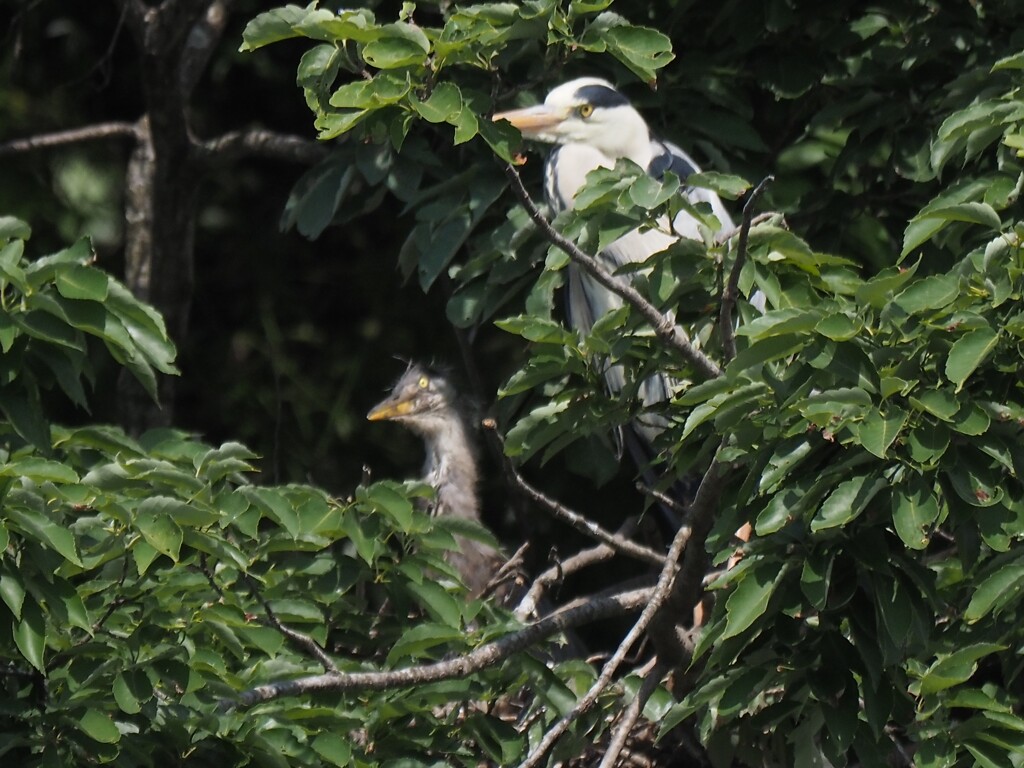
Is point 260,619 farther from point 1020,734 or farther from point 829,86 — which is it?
point 829,86

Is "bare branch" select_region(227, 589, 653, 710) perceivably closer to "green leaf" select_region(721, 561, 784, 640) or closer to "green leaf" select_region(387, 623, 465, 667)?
"green leaf" select_region(387, 623, 465, 667)

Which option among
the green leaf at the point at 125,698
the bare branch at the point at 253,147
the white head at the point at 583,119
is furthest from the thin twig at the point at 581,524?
the bare branch at the point at 253,147

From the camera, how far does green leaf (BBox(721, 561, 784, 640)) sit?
7.43 ft

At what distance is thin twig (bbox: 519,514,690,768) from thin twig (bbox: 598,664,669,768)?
62mm

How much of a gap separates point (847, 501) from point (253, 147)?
8.20ft

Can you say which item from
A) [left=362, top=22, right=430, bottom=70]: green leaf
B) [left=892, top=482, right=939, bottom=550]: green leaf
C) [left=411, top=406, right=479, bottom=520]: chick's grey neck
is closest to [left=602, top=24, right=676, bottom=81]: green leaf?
[left=362, top=22, right=430, bottom=70]: green leaf

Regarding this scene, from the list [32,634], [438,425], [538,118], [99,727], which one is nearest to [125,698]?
[99,727]

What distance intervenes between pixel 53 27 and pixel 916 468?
3569mm

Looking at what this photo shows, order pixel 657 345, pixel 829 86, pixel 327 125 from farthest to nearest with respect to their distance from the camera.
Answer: pixel 829 86, pixel 657 345, pixel 327 125

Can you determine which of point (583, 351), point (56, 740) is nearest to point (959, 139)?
point (583, 351)

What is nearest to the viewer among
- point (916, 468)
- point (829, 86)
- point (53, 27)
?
point (916, 468)

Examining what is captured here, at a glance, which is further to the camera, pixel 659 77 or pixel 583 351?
pixel 659 77

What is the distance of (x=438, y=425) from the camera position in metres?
4.62

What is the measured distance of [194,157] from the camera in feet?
14.1
